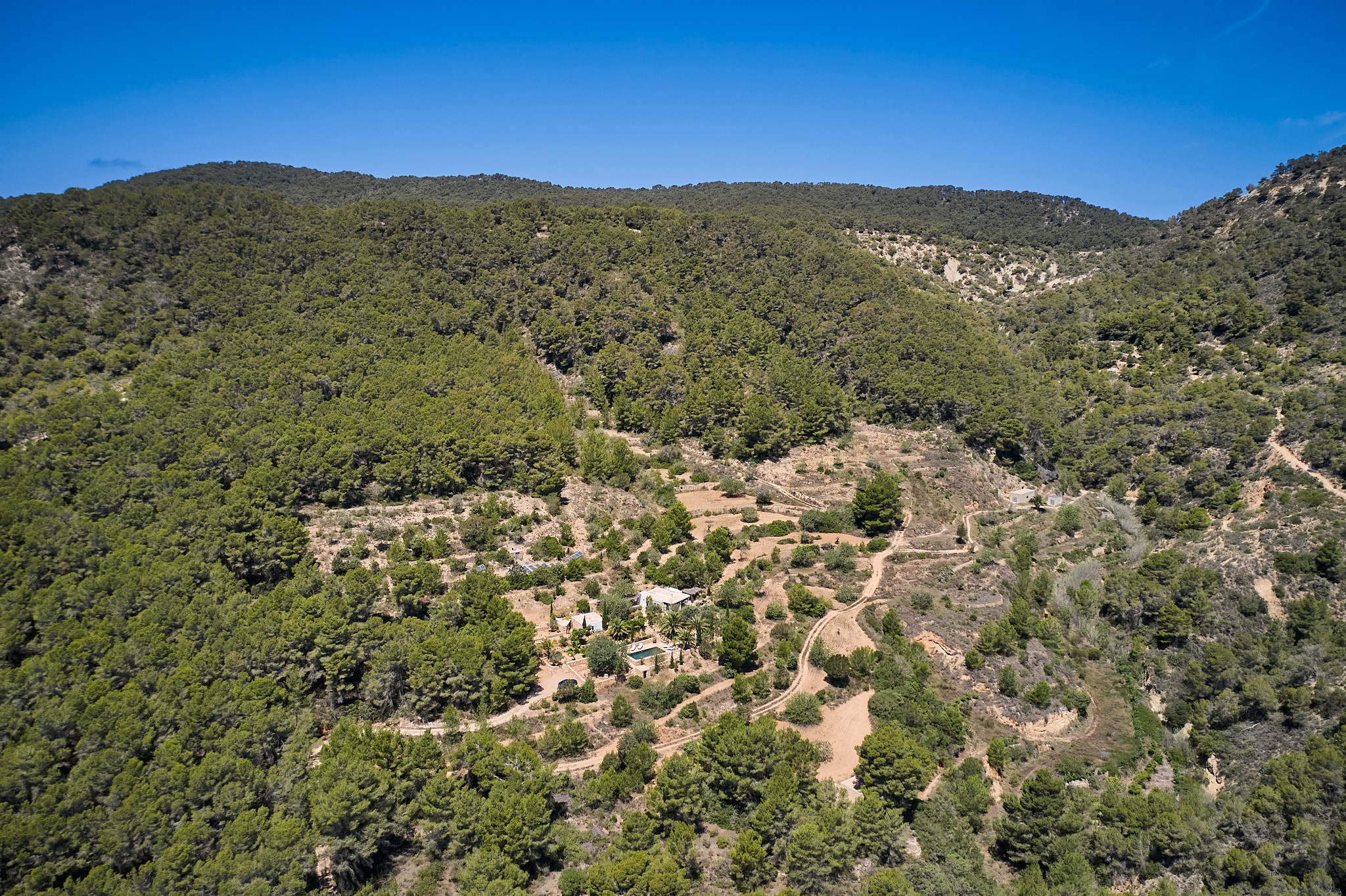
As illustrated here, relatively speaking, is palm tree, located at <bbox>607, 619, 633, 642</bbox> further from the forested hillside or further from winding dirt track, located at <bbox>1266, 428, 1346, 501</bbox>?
the forested hillside

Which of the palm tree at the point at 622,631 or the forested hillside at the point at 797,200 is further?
the forested hillside at the point at 797,200

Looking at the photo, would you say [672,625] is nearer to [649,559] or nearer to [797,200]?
[649,559]

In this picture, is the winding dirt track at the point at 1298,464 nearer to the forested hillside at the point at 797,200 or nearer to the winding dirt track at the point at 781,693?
the winding dirt track at the point at 781,693

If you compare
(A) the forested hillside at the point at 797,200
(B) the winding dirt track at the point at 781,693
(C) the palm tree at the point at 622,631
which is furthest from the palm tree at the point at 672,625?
(A) the forested hillside at the point at 797,200

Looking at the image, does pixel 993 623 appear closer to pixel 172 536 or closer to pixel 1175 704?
pixel 1175 704

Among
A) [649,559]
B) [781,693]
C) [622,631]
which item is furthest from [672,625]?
[649,559]

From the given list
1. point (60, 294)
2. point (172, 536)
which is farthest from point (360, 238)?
point (172, 536)
